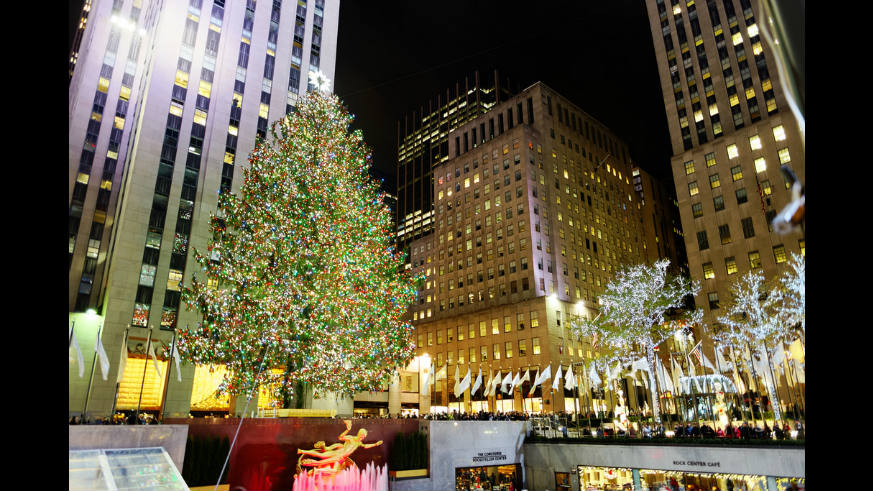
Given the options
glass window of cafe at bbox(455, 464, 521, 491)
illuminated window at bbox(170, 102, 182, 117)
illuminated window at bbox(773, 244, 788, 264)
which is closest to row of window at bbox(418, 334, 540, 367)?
illuminated window at bbox(773, 244, 788, 264)

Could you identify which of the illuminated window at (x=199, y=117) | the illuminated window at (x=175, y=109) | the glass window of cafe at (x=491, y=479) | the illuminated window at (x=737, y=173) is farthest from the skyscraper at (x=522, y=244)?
the illuminated window at (x=175, y=109)

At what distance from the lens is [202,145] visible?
49.7 meters

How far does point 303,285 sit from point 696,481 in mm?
23663

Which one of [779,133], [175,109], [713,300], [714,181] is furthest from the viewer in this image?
[714,181]

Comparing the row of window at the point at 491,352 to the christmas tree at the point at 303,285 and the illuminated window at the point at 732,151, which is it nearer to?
the illuminated window at the point at 732,151

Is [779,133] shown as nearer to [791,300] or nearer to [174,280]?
[791,300]

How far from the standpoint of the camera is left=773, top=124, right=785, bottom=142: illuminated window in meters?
55.0


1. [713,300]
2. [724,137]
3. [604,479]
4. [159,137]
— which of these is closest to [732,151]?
[724,137]

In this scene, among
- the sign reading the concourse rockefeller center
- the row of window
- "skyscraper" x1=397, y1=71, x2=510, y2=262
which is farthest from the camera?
"skyscraper" x1=397, y1=71, x2=510, y2=262

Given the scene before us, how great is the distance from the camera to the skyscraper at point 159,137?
4169 centimetres

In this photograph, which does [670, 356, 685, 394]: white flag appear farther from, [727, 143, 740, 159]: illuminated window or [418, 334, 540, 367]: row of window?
[727, 143, 740, 159]: illuminated window

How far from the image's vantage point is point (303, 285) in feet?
79.6

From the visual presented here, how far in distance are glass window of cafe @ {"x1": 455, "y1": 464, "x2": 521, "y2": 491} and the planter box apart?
3959 mm
